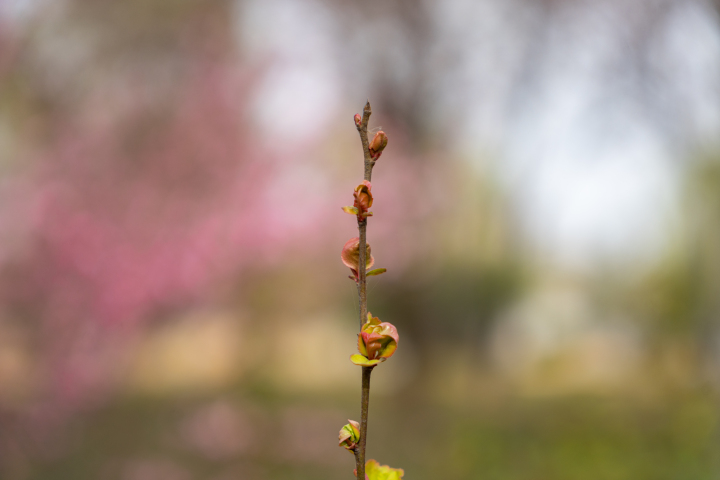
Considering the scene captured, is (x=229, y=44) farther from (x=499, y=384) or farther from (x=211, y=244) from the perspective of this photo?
(x=499, y=384)

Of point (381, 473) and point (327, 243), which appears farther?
point (327, 243)

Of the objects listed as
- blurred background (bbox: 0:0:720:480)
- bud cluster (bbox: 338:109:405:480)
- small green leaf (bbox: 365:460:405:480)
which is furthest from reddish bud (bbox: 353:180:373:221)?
blurred background (bbox: 0:0:720:480)

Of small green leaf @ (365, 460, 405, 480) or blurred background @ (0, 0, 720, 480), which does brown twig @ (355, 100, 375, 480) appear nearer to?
small green leaf @ (365, 460, 405, 480)

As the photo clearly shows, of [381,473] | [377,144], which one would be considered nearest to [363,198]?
[377,144]

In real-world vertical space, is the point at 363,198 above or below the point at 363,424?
above

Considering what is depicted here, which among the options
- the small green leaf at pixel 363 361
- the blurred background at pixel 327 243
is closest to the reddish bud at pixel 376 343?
the small green leaf at pixel 363 361

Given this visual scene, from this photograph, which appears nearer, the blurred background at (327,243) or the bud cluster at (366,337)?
the bud cluster at (366,337)

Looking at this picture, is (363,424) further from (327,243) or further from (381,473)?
(327,243)

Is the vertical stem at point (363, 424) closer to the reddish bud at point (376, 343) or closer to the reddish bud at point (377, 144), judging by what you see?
the reddish bud at point (376, 343)

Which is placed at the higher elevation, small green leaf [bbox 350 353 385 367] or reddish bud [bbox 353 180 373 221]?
reddish bud [bbox 353 180 373 221]
